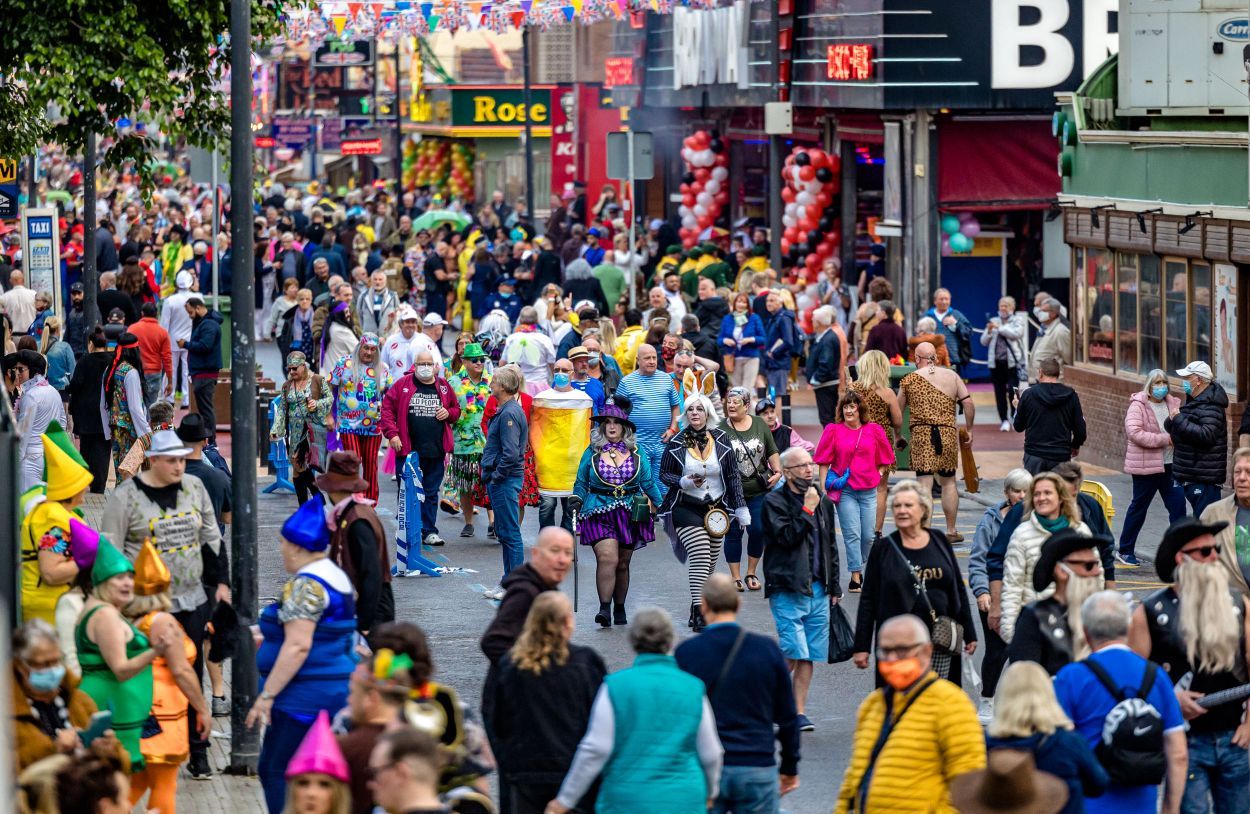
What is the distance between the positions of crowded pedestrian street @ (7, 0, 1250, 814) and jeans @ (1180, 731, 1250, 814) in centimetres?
2

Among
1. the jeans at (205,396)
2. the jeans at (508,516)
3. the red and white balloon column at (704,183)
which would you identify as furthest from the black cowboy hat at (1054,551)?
the red and white balloon column at (704,183)

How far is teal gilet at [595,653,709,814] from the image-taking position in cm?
824

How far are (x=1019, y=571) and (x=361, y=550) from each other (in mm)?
3369

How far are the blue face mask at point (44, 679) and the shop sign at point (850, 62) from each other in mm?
23203

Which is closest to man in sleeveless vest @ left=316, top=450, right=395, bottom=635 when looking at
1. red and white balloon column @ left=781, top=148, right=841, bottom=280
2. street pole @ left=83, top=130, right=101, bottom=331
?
street pole @ left=83, top=130, right=101, bottom=331

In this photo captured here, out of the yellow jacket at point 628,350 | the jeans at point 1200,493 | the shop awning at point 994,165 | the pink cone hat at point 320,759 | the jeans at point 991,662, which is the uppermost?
the shop awning at point 994,165

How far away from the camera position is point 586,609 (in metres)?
16.4

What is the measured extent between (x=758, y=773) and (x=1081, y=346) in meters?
16.9

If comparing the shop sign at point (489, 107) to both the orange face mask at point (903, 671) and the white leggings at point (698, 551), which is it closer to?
the white leggings at point (698, 551)

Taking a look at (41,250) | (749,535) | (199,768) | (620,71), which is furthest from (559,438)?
(620,71)

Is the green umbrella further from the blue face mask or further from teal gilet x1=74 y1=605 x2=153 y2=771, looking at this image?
the blue face mask

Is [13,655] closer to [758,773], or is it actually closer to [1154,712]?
[758,773]

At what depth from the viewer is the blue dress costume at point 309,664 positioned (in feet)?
30.9

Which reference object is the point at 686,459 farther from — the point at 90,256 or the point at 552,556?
the point at 90,256
